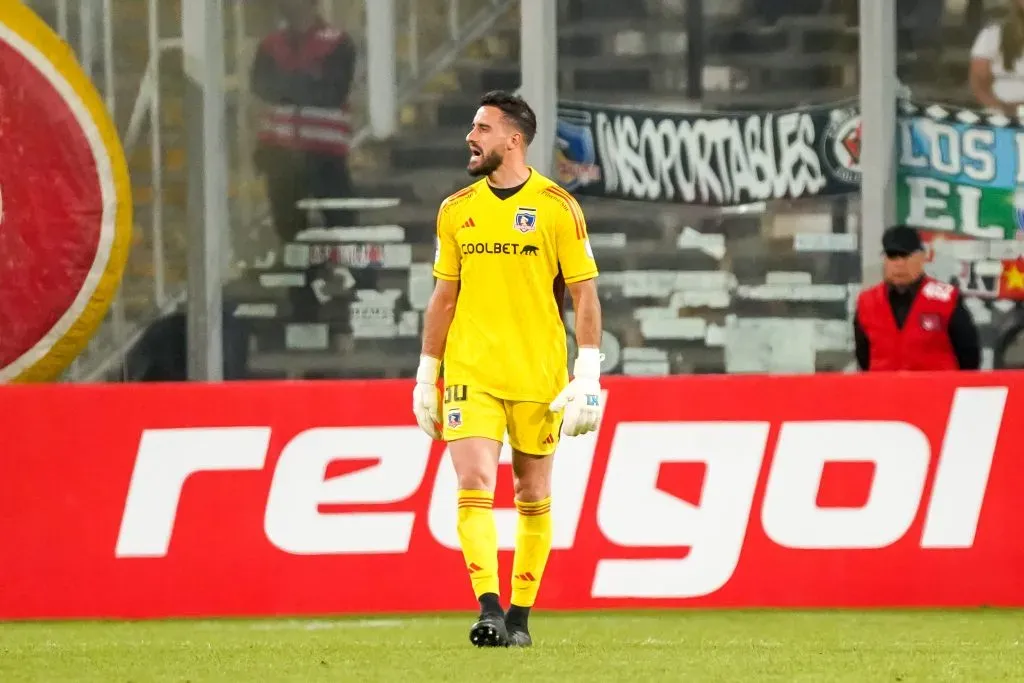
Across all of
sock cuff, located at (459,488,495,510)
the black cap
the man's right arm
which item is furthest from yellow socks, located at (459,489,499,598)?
the black cap

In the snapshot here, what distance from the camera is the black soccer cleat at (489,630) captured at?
7.20 m

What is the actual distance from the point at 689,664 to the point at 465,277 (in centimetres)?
153

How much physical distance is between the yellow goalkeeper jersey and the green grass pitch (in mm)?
939

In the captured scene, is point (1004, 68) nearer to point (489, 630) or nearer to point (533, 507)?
point (533, 507)

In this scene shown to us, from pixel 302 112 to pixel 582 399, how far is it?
603cm

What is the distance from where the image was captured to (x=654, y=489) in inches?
371

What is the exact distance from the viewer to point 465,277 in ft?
24.3

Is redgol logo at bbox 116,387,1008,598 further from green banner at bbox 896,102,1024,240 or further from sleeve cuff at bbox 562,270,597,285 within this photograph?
green banner at bbox 896,102,1024,240

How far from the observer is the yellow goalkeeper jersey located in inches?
289

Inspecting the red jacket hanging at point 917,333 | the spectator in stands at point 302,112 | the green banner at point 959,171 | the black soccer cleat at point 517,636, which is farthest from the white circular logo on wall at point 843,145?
the black soccer cleat at point 517,636

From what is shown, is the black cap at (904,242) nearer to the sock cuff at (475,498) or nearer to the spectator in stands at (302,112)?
the spectator in stands at (302,112)

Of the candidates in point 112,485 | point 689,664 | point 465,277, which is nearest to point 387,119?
point 112,485

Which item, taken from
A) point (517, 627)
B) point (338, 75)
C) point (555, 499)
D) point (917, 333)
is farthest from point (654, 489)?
point (338, 75)

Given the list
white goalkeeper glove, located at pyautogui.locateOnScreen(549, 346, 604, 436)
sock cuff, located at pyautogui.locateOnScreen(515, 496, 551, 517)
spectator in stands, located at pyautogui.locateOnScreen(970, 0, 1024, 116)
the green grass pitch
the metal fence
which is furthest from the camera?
the metal fence
